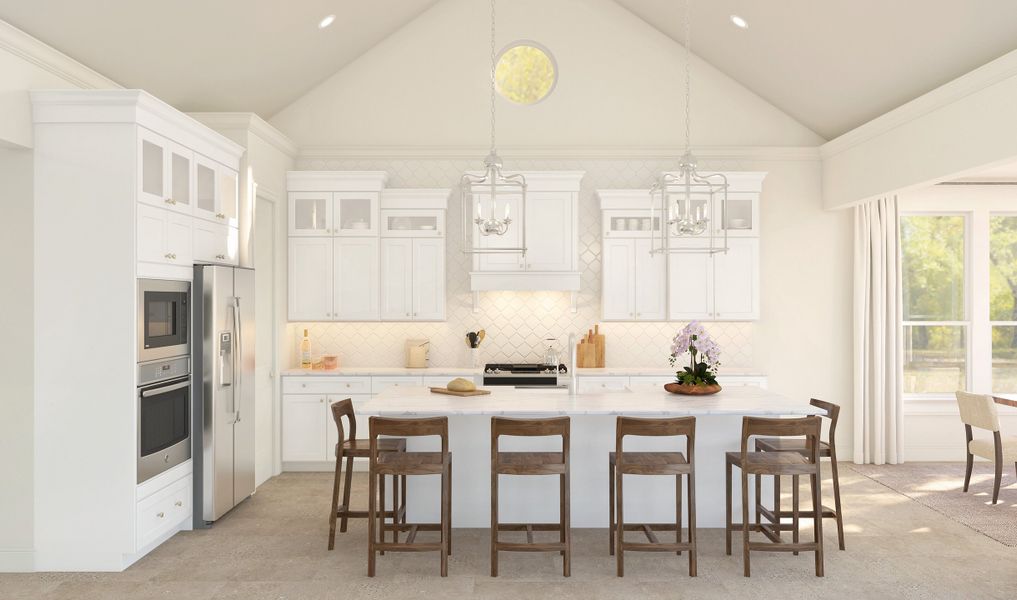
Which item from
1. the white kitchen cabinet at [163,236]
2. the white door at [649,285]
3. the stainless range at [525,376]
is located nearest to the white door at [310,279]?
the stainless range at [525,376]

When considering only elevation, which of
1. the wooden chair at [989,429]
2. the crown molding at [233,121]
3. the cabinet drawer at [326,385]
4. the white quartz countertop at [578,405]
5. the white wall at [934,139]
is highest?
the crown molding at [233,121]

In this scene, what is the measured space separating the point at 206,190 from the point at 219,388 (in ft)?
4.87

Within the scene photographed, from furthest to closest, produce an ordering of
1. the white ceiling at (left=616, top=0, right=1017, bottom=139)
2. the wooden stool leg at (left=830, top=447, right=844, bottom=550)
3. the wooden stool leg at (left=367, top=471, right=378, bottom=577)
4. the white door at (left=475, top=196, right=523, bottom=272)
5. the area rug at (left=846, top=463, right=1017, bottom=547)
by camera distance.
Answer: the white door at (left=475, top=196, right=523, bottom=272)
the area rug at (left=846, top=463, right=1017, bottom=547)
the white ceiling at (left=616, top=0, right=1017, bottom=139)
the wooden stool leg at (left=830, top=447, right=844, bottom=550)
the wooden stool leg at (left=367, top=471, right=378, bottom=577)

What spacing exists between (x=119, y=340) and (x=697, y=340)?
3.70 metres

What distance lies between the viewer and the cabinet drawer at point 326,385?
6625 millimetres

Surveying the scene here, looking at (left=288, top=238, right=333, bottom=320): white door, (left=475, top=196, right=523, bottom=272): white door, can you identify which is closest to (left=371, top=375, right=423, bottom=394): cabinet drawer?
(left=288, top=238, right=333, bottom=320): white door

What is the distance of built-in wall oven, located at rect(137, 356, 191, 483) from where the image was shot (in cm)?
424

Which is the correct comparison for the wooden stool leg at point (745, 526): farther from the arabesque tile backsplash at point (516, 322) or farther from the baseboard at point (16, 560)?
the baseboard at point (16, 560)

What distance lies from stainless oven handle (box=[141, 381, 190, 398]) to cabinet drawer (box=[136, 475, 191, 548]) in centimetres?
64

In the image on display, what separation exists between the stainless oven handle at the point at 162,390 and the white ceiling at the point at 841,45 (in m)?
5.37

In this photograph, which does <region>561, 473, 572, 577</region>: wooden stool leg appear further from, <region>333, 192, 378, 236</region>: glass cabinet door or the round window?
the round window

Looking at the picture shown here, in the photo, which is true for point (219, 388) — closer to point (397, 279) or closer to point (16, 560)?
point (16, 560)

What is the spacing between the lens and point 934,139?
531cm

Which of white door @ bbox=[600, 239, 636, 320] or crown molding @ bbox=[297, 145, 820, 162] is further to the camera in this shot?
crown molding @ bbox=[297, 145, 820, 162]
